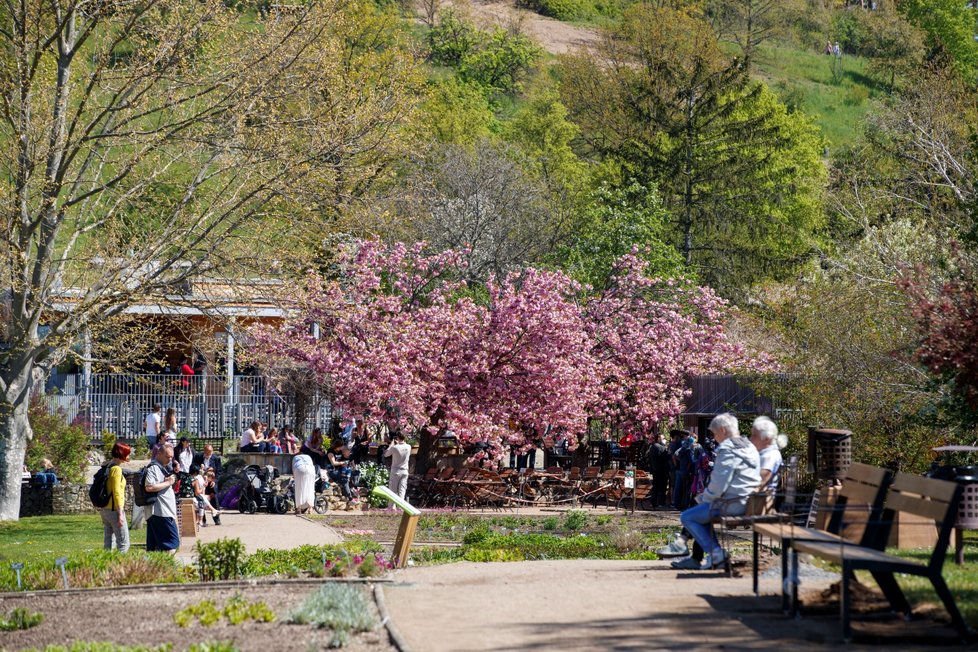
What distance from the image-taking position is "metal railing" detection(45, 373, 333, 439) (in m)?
32.9

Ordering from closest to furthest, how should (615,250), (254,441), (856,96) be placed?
(254,441), (615,250), (856,96)

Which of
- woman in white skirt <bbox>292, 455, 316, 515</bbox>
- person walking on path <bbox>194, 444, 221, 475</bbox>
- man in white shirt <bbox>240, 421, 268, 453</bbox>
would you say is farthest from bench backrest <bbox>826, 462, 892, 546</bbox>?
man in white shirt <bbox>240, 421, 268, 453</bbox>

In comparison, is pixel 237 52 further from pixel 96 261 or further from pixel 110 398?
pixel 110 398

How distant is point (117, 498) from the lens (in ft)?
46.4

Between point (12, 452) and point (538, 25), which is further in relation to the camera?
point (538, 25)

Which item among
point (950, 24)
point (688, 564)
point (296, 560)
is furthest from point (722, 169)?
point (950, 24)

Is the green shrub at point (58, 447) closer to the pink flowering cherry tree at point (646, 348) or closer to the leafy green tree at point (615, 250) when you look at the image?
the pink flowering cherry tree at point (646, 348)

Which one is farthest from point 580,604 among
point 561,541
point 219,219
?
point 219,219

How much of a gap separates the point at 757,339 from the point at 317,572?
2618cm

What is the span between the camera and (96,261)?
23078 mm

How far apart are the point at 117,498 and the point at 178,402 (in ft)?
67.4

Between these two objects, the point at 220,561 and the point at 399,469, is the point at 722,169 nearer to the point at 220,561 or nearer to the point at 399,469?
the point at 399,469

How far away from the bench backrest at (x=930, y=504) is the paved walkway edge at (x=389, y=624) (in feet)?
11.2

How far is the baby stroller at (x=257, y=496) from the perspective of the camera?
23.5m
